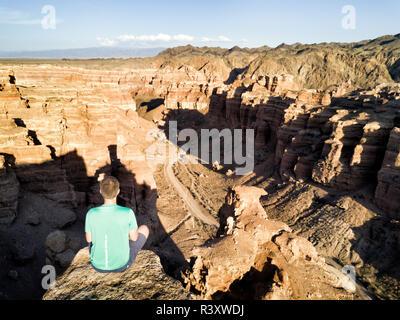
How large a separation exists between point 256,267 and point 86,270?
602 cm

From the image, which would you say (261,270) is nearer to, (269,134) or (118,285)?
(118,285)

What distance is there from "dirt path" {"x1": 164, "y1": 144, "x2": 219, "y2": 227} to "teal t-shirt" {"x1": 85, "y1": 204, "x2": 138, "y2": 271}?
71.5 feet

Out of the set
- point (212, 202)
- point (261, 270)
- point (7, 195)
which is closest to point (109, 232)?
point (261, 270)

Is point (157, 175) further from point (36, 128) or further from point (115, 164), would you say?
point (36, 128)

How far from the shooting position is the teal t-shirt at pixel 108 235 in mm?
5723

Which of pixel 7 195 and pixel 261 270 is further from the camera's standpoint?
pixel 7 195

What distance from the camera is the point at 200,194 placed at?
3369cm

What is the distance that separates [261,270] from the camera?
9.06m

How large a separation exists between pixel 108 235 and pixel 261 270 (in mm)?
5989

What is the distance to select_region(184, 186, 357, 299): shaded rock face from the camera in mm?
7930

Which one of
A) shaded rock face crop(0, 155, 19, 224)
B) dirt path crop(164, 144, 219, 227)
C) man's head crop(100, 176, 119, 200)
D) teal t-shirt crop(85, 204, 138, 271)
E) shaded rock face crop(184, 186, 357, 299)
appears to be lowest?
dirt path crop(164, 144, 219, 227)

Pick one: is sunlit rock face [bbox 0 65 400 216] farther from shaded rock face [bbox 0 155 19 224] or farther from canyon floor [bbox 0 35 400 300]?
shaded rock face [bbox 0 155 19 224]

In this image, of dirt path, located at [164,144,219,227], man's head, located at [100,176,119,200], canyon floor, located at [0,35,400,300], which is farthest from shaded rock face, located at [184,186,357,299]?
dirt path, located at [164,144,219,227]
